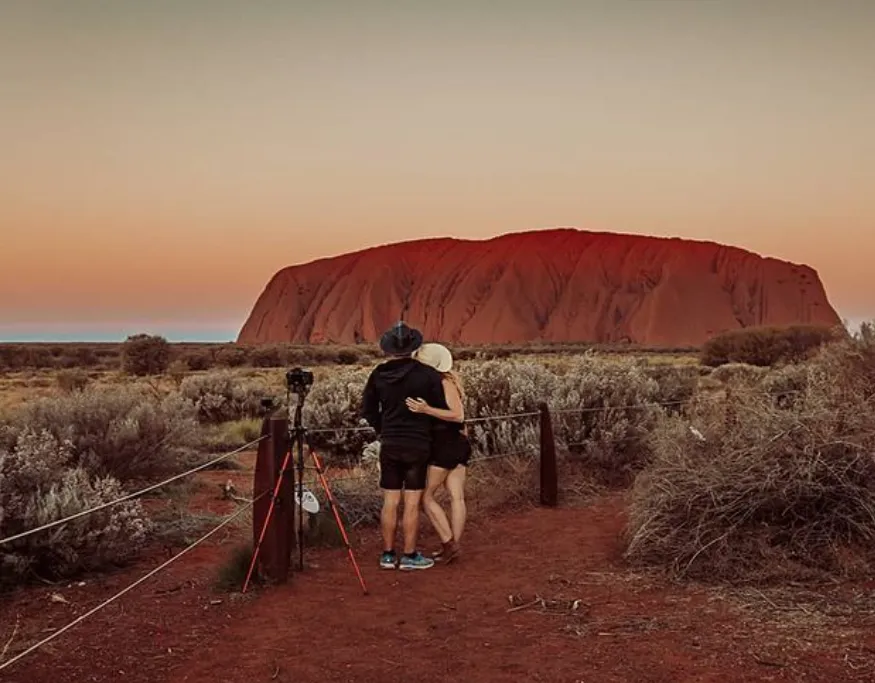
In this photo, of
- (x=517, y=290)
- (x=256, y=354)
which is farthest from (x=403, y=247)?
(x=256, y=354)

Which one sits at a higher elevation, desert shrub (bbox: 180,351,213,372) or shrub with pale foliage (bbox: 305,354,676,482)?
desert shrub (bbox: 180,351,213,372)

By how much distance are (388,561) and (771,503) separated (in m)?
2.89

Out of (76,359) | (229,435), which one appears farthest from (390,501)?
(76,359)

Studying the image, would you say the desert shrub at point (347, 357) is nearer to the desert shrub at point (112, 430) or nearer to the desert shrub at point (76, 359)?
the desert shrub at point (76, 359)

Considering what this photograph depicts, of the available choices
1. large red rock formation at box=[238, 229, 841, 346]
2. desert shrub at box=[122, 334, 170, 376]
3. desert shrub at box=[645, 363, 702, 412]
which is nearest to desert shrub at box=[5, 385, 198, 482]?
desert shrub at box=[645, 363, 702, 412]

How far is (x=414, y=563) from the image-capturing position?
697cm

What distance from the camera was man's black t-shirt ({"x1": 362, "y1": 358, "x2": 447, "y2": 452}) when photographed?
22.3 feet

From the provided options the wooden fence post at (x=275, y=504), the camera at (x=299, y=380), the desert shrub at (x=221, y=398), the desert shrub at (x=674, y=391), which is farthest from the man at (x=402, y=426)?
the desert shrub at (x=221, y=398)

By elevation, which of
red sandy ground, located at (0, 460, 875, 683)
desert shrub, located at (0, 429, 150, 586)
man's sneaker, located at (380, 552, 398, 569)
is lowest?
red sandy ground, located at (0, 460, 875, 683)

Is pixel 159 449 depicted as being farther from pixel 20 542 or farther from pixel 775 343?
pixel 775 343

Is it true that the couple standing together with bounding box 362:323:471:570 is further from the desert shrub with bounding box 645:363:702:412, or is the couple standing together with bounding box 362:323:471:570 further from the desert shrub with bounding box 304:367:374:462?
the desert shrub with bounding box 645:363:702:412

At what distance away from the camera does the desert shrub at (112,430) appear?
984 centimetres

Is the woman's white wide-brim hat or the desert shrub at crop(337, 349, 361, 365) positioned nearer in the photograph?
the woman's white wide-brim hat

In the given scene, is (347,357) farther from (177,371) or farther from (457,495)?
(457,495)
